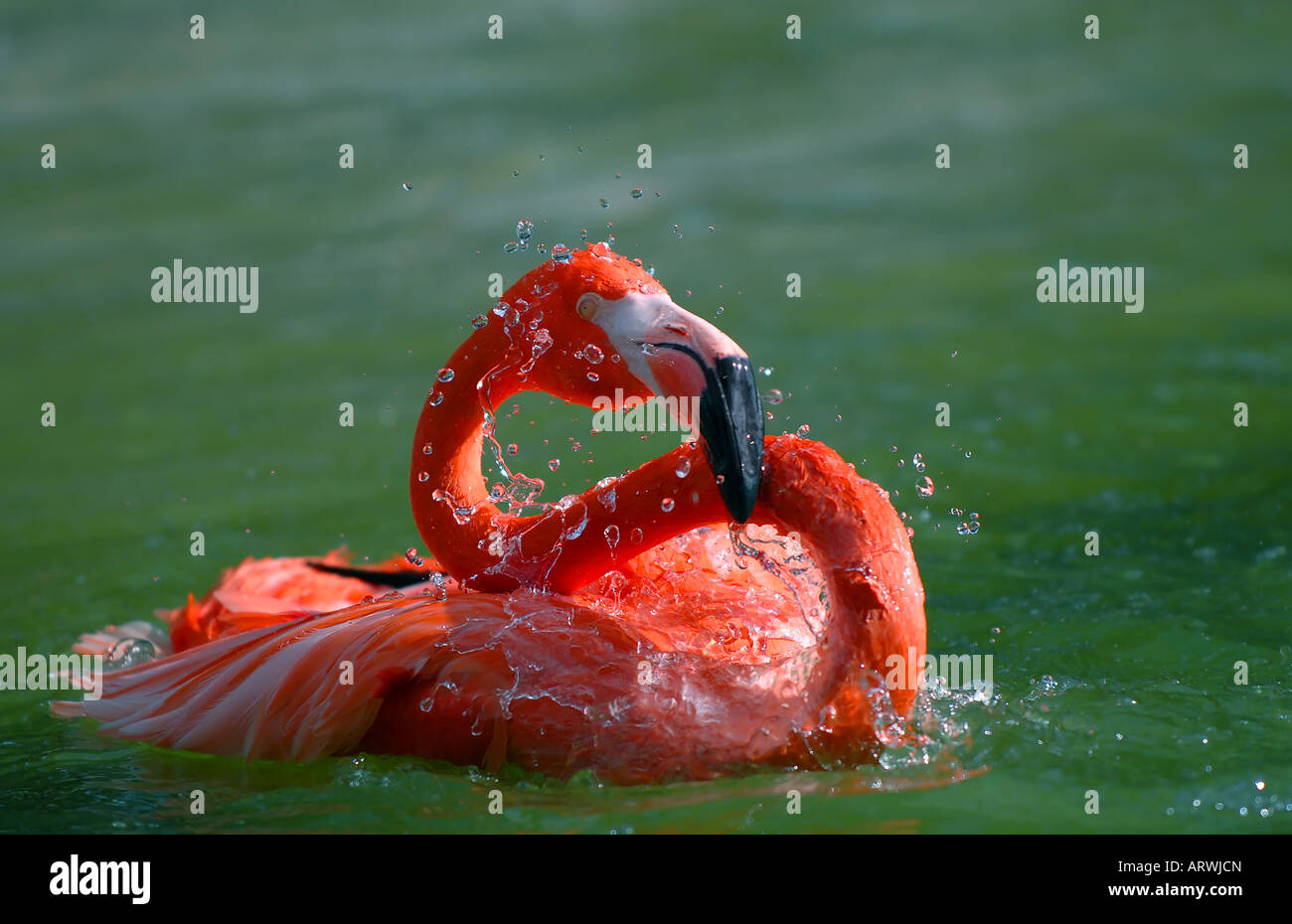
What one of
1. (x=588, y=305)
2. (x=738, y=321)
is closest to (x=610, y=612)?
(x=588, y=305)

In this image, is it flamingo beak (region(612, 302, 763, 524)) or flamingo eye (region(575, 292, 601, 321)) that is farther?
flamingo eye (region(575, 292, 601, 321))

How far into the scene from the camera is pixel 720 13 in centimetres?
1512

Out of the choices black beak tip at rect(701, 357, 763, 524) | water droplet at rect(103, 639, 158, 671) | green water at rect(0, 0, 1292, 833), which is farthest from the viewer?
water droplet at rect(103, 639, 158, 671)

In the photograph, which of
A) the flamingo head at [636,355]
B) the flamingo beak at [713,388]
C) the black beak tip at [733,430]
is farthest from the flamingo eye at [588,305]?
the black beak tip at [733,430]

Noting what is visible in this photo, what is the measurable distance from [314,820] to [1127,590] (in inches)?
138

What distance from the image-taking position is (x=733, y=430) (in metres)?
3.86

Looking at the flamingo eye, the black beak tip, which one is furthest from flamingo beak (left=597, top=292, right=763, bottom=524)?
the flamingo eye

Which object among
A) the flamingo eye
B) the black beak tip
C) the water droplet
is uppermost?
the flamingo eye

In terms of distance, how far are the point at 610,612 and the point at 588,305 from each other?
899 millimetres

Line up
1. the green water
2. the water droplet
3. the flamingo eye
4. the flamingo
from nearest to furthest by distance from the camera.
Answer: the flamingo, the flamingo eye, the green water, the water droplet

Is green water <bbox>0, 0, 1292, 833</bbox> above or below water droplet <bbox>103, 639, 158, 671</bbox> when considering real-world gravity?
above

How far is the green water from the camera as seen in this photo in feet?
14.6

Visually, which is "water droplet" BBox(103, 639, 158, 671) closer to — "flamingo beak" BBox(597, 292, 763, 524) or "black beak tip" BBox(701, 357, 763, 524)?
"flamingo beak" BBox(597, 292, 763, 524)

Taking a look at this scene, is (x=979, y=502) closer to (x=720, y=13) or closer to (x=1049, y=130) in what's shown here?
(x=1049, y=130)
